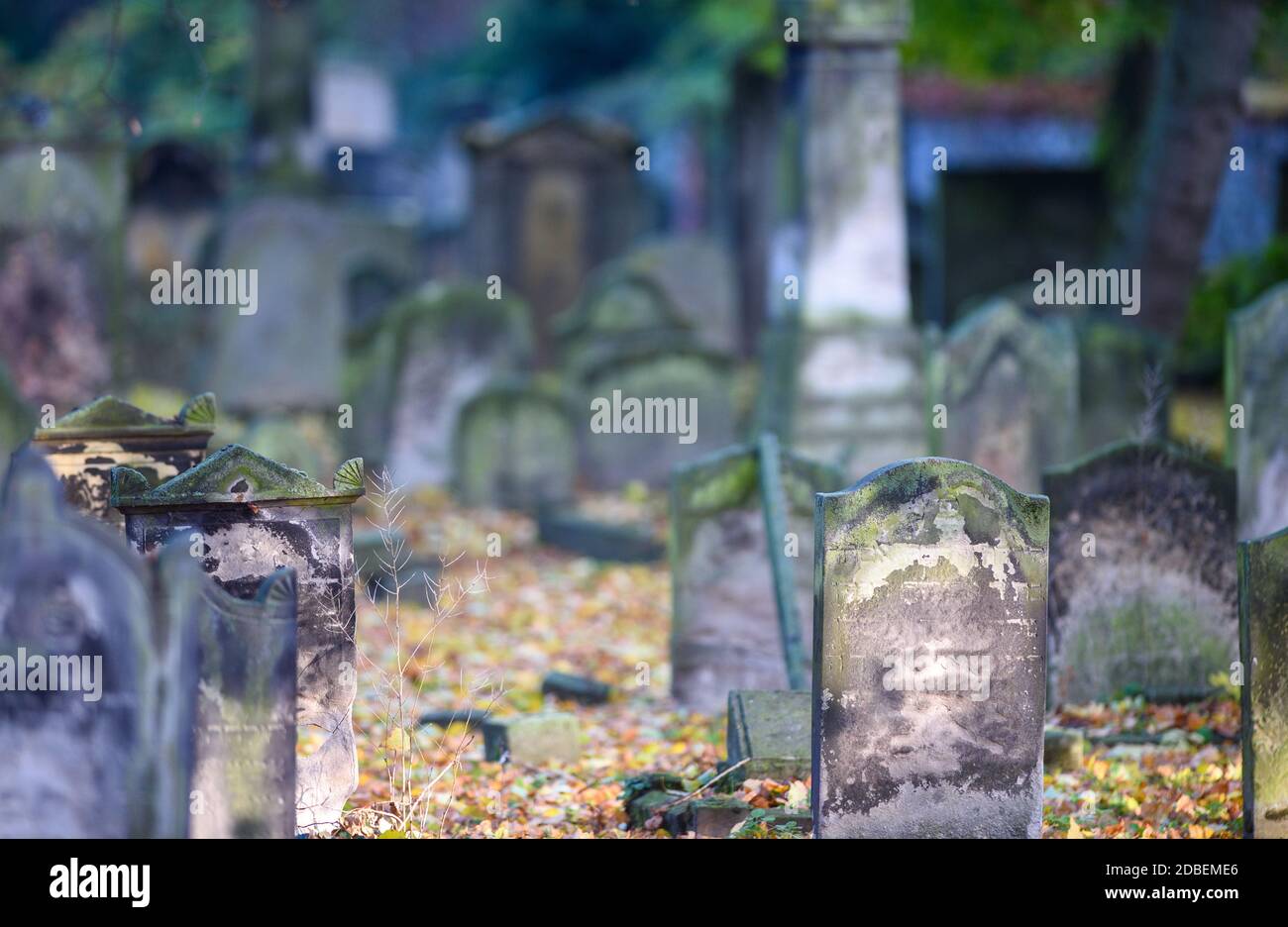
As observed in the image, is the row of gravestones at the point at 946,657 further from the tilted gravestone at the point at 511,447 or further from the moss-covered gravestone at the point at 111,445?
the tilted gravestone at the point at 511,447

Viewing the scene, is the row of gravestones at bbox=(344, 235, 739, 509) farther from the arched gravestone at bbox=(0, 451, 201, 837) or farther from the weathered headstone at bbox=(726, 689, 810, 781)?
the arched gravestone at bbox=(0, 451, 201, 837)

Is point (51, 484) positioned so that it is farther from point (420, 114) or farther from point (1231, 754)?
point (420, 114)

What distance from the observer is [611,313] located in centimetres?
1630

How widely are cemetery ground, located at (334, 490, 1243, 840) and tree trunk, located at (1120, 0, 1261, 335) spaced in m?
5.60

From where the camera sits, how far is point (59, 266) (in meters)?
12.7

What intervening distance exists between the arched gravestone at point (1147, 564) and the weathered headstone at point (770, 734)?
1.77 m

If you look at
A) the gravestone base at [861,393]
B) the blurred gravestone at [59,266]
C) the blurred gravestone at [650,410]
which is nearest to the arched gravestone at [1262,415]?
the gravestone base at [861,393]

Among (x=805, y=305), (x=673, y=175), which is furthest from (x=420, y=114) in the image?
(x=805, y=305)

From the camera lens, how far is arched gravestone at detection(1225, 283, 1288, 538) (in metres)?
8.42
